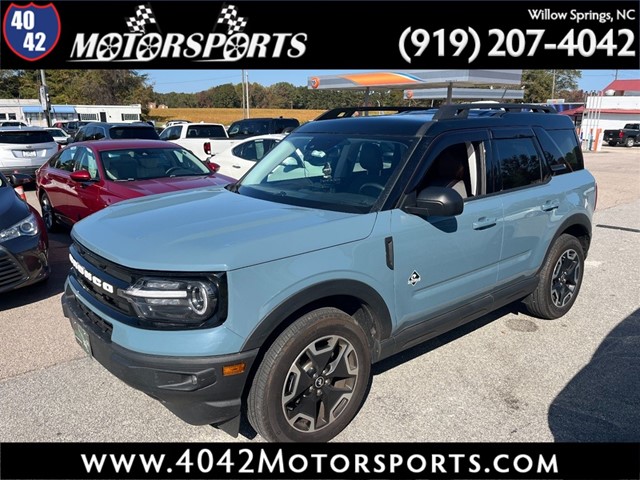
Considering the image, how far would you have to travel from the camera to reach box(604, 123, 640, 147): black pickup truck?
34.3 metres

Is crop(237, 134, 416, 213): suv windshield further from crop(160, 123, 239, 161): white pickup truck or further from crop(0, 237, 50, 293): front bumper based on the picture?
crop(160, 123, 239, 161): white pickup truck

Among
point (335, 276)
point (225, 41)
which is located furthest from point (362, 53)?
point (335, 276)

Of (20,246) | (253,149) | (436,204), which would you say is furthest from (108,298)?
(253,149)

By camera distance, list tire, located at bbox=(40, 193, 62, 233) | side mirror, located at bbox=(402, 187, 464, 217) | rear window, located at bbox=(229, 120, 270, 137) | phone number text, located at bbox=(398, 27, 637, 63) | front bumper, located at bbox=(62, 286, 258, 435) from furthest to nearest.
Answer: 1. rear window, located at bbox=(229, 120, 270, 137)
2. phone number text, located at bbox=(398, 27, 637, 63)
3. tire, located at bbox=(40, 193, 62, 233)
4. side mirror, located at bbox=(402, 187, 464, 217)
5. front bumper, located at bbox=(62, 286, 258, 435)

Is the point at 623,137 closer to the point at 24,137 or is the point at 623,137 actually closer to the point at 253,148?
the point at 253,148

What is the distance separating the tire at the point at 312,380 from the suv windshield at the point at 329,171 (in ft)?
2.53

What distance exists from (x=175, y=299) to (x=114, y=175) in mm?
4845

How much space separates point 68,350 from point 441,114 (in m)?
3.44

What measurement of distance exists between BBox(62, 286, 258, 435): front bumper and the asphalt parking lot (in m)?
0.52

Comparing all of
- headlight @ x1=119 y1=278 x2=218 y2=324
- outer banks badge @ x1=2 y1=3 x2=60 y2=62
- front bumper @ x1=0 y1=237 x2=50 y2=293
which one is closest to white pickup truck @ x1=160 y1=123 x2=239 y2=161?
outer banks badge @ x1=2 y1=3 x2=60 y2=62

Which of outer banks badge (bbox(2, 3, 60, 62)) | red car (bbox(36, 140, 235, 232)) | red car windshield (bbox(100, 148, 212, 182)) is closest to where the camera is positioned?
red car (bbox(36, 140, 235, 232))

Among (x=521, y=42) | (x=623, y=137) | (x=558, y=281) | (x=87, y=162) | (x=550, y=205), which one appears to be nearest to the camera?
(x=550, y=205)

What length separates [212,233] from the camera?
2.71 meters

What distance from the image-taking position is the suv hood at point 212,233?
8.18ft
